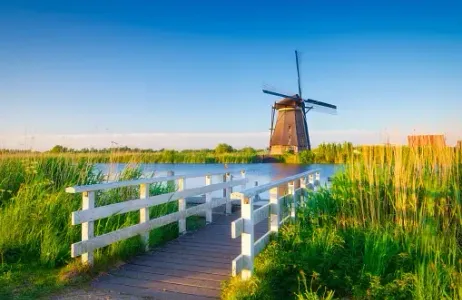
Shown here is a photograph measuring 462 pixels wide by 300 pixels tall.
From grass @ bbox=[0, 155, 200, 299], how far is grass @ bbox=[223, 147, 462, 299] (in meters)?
1.88

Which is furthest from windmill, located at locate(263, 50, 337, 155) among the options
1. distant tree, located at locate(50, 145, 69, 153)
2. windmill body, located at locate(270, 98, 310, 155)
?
distant tree, located at locate(50, 145, 69, 153)

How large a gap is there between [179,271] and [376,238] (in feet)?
7.80

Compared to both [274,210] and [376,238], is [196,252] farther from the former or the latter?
[376,238]

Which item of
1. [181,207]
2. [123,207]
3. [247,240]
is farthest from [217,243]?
[247,240]

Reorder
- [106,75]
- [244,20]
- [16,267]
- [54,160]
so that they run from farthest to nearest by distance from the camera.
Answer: [244,20] → [106,75] → [54,160] → [16,267]

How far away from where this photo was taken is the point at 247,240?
3.97 metres

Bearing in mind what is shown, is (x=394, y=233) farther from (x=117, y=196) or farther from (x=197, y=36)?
(x=197, y=36)

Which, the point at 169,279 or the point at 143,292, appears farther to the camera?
the point at 169,279

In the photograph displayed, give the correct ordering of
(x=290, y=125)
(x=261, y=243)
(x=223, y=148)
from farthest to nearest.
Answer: (x=223, y=148) → (x=290, y=125) → (x=261, y=243)

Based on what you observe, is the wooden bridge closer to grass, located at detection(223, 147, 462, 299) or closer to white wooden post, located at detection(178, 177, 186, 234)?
white wooden post, located at detection(178, 177, 186, 234)

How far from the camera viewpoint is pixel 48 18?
13375mm

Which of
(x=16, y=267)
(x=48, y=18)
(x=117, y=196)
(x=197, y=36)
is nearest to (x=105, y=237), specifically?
(x=16, y=267)

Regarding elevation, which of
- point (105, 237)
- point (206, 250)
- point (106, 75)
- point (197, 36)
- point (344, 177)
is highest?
point (197, 36)

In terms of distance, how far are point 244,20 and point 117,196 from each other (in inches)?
691
